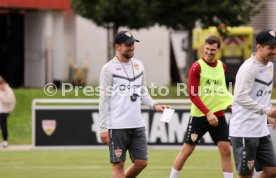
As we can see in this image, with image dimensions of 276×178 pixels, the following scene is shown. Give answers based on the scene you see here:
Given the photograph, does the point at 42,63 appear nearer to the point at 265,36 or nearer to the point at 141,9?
the point at 141,9

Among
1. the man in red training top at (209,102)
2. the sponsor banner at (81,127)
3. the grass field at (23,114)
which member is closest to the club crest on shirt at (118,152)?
the man in red training top at (209,102)

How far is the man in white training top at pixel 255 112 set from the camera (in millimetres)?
10836

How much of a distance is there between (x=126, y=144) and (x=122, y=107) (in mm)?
458

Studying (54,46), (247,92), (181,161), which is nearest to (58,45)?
(54,46)

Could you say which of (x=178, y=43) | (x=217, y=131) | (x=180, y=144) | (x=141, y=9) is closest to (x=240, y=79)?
(x=217, y=131)

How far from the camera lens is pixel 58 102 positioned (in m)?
22.7

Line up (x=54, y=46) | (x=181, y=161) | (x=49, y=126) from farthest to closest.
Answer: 1. (x=54, y=46)
2. (x=49, y=126)
3. (x=181, y=161)

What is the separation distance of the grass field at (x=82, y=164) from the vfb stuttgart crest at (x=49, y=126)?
0.77 metres

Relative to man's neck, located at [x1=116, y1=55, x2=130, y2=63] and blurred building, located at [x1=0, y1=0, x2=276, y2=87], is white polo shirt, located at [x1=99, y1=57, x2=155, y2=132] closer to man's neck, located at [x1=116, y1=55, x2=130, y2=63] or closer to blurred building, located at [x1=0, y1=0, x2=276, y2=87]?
man's neck, located at [x1=116, y1=55, x2=130, y2=63]

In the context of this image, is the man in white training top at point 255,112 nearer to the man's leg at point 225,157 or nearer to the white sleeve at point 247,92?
the white sleeve at point 247,92

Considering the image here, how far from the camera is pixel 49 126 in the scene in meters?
22.8

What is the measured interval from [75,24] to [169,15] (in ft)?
37.5

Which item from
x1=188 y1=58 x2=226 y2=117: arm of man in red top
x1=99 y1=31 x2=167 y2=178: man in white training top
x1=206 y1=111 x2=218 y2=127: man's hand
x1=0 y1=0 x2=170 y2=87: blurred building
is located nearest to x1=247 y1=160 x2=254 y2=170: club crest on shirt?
x1=99 y1=31 x2=167 y2=178: man in white training top

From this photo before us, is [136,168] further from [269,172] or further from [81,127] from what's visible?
[81,127]
